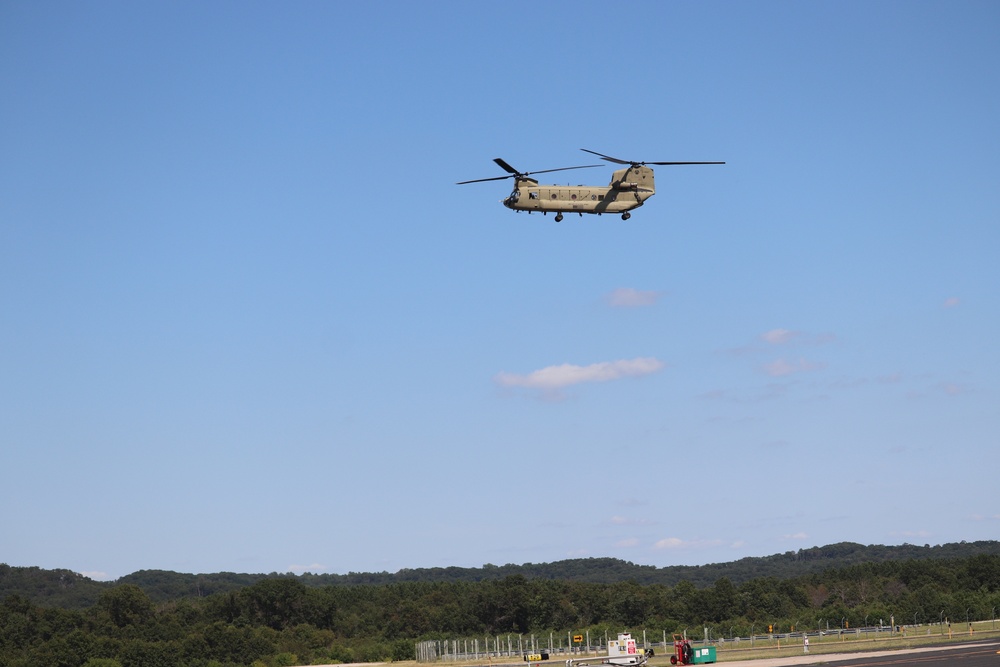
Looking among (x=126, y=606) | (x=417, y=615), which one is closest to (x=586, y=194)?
(x=417, y=615)

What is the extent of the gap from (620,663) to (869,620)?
59137mm

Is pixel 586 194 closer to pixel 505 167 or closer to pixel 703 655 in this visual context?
pixel 505 167

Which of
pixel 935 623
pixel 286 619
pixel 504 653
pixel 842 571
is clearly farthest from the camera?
pixel 842 571

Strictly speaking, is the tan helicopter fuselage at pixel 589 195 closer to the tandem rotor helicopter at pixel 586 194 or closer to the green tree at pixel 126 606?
the tandem rotor helicopter at pixel 586 194

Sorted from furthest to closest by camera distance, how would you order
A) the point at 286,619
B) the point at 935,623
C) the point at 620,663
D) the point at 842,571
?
the point at 842,571 < the point at 286,619 < the point at 935,623 < the point at 620,663

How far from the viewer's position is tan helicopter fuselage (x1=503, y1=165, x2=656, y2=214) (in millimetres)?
66812

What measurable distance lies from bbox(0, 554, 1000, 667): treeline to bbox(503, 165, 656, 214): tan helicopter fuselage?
169ft

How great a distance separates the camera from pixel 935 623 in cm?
10688

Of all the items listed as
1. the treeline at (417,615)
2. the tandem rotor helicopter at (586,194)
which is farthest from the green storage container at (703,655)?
the treeline at (417,615)

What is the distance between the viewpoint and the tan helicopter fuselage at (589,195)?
66.8m

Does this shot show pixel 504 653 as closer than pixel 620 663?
No

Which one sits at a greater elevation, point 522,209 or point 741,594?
point 522,209

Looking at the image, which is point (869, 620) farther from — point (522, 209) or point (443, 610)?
point (522, 209)

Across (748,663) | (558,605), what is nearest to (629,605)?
(558,605)
